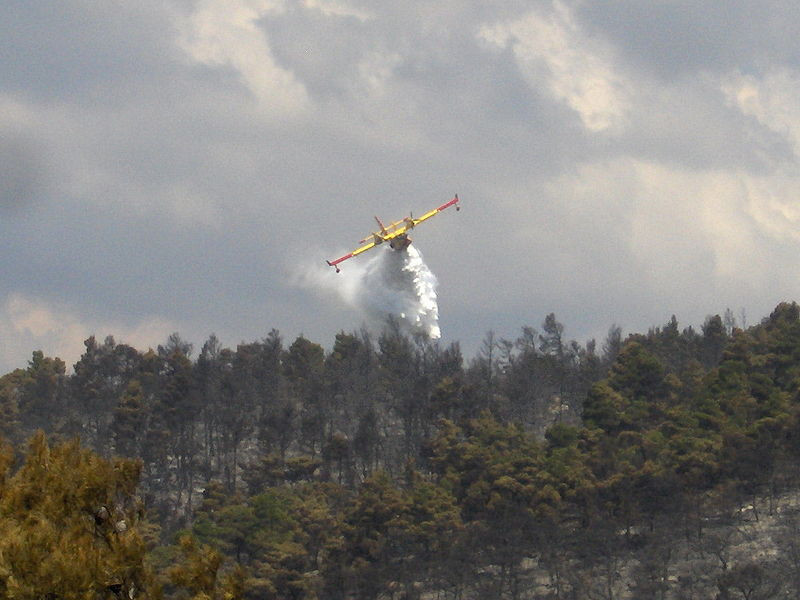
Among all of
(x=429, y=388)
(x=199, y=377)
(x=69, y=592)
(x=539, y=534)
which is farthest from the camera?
(x=199, y=377)

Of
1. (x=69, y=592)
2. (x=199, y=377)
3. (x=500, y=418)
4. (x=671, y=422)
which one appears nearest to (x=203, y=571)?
(x=69, y=592)

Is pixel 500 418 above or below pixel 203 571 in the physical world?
above

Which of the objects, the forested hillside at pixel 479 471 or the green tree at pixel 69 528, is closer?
the green tree at pixel 69 528

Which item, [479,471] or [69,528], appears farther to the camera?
[479,471]

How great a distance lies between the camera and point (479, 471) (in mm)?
77750

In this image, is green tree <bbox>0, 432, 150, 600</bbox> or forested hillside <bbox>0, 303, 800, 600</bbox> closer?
green tree <bbox>0, 432, 150, 600</bbox>

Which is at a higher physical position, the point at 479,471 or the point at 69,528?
the point at 479,471

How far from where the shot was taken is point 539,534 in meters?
69.1

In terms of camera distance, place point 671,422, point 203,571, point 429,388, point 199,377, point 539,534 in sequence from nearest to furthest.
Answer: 1. point 203,571
2. point 539,534
3. point 671,422
4. point 429,388
5. point 199,377

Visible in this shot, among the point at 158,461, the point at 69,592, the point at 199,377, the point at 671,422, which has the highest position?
the point at 199,377

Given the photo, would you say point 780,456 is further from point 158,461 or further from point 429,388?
point 158,461

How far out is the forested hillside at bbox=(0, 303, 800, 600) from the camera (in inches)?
2594

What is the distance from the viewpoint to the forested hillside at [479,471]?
65.9 metres

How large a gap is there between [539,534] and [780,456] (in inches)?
639
